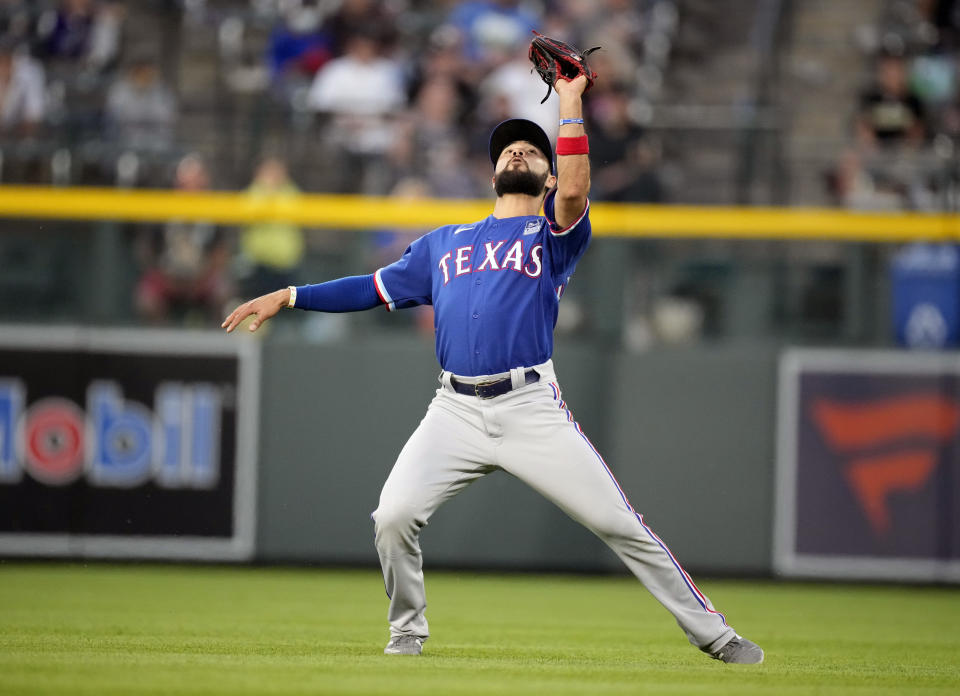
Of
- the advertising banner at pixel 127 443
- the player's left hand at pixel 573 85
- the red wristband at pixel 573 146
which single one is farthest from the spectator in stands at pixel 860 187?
the red wristband at pixel 573 146

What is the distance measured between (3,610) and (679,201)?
5.65m

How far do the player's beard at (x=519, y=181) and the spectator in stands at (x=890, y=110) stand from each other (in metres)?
6.19

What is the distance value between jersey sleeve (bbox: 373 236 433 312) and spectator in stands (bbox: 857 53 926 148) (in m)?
6.35

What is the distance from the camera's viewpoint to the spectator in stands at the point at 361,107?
35.6 feet

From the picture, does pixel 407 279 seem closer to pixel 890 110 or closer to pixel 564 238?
pixel 564 238

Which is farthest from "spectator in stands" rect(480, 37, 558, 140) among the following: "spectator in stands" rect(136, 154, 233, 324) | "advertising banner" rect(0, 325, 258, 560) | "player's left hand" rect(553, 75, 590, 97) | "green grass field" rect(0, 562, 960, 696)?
"player's left hand" rect(553, 75, 590, 97)

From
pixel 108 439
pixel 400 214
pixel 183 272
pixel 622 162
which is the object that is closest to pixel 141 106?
pixel 183 272

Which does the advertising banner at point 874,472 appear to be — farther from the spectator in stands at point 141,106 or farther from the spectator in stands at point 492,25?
the spectator in stands at point 141,106

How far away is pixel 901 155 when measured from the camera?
1066 centimetres

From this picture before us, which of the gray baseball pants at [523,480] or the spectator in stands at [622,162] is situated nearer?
the gray baseball pants at [523,480]

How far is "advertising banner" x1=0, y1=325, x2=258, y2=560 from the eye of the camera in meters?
10.2

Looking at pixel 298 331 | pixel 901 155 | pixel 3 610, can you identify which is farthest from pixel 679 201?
pixel 3 610

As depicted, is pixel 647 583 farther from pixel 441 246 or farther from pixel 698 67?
pixel 698 67

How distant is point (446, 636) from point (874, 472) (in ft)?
Answer: 15.2
